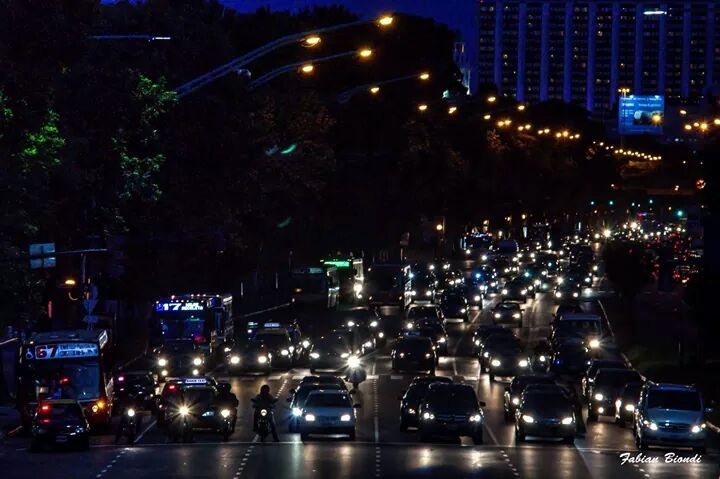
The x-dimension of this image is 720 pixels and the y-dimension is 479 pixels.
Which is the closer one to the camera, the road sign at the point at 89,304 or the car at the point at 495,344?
the road sign at the point at 89,304

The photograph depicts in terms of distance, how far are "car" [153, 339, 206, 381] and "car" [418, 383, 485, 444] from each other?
19.5 metres

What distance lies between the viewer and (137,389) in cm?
4550

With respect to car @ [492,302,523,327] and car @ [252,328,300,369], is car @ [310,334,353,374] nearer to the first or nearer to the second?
car @ [252,328,300,369]

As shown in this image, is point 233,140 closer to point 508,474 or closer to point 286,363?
point 286,363

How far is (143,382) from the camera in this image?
45812 millimetres

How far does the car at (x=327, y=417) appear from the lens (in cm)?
3662

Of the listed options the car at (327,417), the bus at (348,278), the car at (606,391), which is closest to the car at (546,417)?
the car at (327,417)

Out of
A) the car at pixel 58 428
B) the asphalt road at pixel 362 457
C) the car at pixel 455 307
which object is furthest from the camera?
the car at pixel 455 307

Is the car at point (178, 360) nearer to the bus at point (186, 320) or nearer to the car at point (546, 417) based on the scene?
the bus at point (186, 320)

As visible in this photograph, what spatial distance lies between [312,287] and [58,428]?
163ft

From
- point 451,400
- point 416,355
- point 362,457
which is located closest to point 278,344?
point 416,355

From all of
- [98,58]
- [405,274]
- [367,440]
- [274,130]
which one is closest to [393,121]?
[405,274]

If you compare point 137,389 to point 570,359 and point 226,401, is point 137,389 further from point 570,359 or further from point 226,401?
point 570,359

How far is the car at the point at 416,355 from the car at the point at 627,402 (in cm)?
1564
